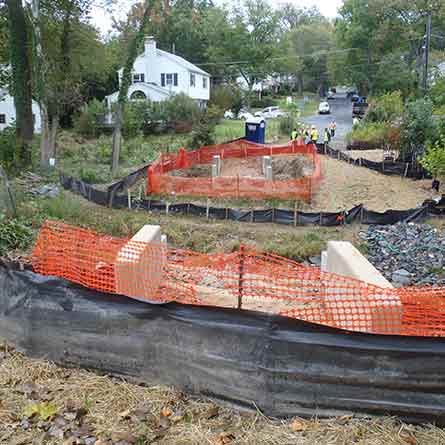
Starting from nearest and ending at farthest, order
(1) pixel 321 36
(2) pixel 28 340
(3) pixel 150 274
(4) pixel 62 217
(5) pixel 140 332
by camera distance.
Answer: (5) pixel 140 332
(2) pixel 28 340
(3) pixel 150 274
(4) pixel 62 217
(1) pixel 321 36

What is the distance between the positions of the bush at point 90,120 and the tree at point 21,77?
12.6m

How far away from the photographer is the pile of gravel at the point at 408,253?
9195mm

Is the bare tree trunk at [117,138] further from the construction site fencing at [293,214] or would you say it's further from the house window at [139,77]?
the house window at [139,77]

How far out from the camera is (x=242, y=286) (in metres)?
4.64

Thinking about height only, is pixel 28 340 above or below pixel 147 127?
below

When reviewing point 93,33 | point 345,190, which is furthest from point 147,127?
point 345,190

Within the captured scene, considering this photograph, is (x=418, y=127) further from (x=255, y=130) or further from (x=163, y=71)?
(x=163, y=71)

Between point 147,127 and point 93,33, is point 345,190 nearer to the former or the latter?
point 93,33

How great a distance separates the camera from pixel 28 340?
438 centimetres

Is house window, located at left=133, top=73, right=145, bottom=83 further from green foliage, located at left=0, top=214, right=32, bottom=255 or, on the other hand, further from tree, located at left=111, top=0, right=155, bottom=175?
green foliage, located at left=0, top=214, right=32, bottom=255

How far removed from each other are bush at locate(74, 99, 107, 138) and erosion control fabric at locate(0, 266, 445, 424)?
3280cm

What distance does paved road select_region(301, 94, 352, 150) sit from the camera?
35.5 metres

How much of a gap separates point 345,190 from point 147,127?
22753mm

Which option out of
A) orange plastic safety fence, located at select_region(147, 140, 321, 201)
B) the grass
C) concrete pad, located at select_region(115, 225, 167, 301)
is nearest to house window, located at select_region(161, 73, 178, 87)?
orange plastic safety fence, located at select_region(147, 140, 321, 201)
